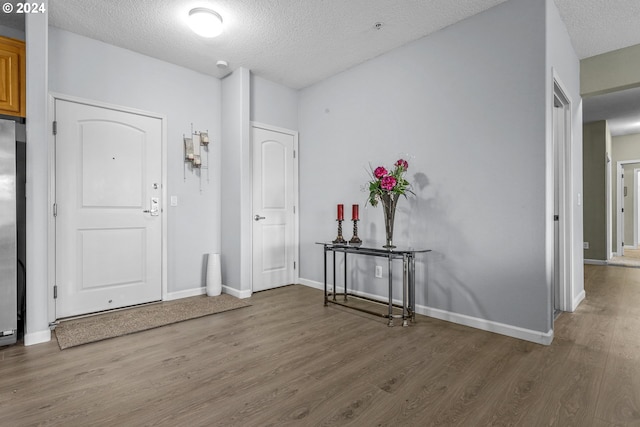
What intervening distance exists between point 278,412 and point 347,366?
62 centimetres

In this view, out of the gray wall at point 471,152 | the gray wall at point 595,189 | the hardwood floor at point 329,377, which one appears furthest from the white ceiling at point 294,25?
the gray wall at point 595,189

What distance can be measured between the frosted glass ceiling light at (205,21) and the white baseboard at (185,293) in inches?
105

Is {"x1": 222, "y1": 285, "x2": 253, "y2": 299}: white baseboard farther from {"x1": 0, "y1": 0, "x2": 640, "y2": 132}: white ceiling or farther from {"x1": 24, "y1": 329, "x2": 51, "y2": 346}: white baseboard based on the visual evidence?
{"x1": 0, "y1": 0, "x2": 640, "y2": 132}: white ceiling

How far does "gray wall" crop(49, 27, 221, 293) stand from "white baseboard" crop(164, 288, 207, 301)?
0.04 metres

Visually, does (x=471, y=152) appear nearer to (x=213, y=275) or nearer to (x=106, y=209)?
(x=213, y=275)

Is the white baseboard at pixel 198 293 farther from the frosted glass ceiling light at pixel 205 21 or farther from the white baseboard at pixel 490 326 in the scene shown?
the frosted glass ceiling light at pixel 205 21

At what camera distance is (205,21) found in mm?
2814

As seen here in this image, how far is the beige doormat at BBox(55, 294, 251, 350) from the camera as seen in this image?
2674mm

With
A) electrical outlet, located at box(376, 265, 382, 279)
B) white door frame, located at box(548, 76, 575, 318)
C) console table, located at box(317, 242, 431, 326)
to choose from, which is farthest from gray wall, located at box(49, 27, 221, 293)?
white door frame, located at box(548, 76, 575, 318)

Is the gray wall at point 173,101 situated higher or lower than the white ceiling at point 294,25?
lower

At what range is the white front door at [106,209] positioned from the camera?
10.2ft

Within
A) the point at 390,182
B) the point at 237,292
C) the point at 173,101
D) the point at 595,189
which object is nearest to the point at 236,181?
the point at 173,101

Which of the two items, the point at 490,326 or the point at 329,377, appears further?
the point at 490,326

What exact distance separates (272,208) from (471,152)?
2.46 meters
